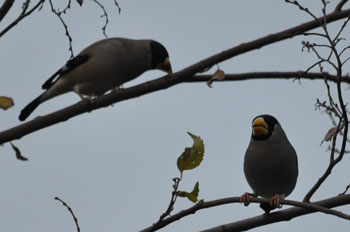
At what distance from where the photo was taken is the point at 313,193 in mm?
2982

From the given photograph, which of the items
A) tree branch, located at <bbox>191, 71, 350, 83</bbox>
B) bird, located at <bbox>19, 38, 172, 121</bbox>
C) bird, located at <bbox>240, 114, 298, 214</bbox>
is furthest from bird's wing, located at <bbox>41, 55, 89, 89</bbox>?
tree branch, located at <bbox>191, 71, 350, 83</bbox>

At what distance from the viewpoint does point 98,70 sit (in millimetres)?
5133

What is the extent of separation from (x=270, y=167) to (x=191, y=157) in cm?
206

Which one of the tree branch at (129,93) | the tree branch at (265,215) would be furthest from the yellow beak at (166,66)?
the tree branch at (265,215)

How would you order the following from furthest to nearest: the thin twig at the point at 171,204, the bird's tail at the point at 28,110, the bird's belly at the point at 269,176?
the bird's tail at the point at 28,110 → the bird's belly at the point at 269,176 → the thin twig at the point at 171,204

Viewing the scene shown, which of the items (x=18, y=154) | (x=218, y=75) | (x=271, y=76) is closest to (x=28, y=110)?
(x=18, y=154)

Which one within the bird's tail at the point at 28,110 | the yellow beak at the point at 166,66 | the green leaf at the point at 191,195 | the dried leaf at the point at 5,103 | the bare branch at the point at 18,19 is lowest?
the green leaf at the point at 191,195

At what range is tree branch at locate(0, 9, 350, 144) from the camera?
2887 mm

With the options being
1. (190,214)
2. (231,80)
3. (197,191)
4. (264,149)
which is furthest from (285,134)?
(190,214)

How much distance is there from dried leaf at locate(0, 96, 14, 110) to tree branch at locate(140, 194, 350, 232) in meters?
0.90

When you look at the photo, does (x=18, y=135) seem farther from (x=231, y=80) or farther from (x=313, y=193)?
(x=313, y=193)

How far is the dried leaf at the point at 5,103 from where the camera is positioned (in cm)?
286

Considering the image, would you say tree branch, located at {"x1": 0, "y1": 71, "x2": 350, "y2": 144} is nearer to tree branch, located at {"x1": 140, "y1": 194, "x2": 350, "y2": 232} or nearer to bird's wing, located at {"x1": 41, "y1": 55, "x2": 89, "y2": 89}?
tree branch, located at {"x1": 140, "y1": 194, "x2": 350, "y2": 232}

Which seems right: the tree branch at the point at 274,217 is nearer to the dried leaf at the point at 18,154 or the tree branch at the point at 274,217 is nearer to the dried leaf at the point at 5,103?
the dried leaf at the point at 18,154
